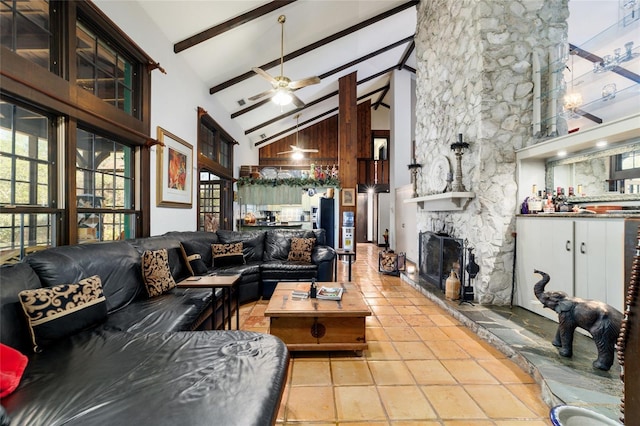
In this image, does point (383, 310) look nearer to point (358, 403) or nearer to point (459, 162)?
point (358, 403)

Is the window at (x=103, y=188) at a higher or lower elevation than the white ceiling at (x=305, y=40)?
lower

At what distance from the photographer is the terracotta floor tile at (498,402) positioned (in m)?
1.67

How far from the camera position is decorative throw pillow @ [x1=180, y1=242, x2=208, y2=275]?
3.26 metres

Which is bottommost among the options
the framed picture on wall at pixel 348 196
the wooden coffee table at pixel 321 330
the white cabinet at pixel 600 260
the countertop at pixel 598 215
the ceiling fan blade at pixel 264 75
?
the wooden coffee table at pixel 321 330

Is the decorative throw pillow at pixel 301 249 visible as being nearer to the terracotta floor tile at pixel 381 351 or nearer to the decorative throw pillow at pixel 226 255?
the decorative throw pillow at pixel 226 255

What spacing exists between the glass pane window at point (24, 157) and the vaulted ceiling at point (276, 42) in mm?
2006

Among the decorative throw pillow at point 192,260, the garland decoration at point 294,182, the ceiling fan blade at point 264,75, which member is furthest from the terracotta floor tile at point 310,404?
the garland decoration at point 294,182

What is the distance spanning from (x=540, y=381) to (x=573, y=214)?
5.16ft

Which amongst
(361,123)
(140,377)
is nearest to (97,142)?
(140,377)

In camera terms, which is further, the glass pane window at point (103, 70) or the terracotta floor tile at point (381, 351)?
the glass pane window at point (103, 70)

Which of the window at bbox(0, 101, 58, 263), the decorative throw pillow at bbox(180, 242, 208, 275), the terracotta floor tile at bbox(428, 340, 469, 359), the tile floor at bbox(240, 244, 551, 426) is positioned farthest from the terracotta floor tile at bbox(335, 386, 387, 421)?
the window at bbox(0, 101, 58, 263)

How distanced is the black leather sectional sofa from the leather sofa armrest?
6.38 feet

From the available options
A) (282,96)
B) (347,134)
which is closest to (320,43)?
(282,96)

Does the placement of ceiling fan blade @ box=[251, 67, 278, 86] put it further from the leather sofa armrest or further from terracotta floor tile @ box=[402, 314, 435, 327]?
terracotta floor tile @ box=[402, 314, 435, 327]
